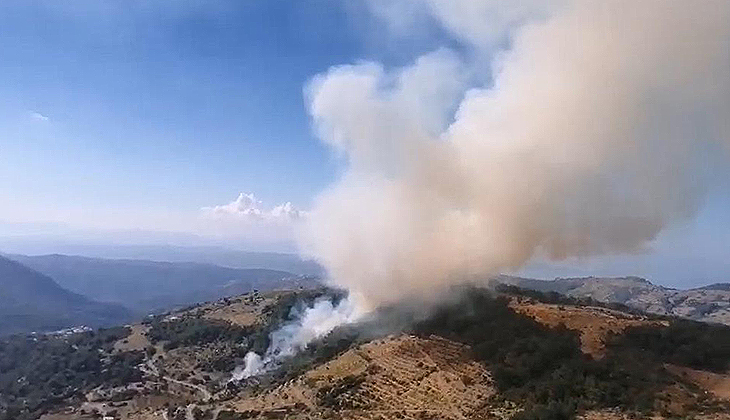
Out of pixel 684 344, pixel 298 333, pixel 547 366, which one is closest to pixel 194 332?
pixel 298 333

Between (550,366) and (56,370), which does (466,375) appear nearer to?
(550,366)

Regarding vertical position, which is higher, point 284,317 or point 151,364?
point 284,317

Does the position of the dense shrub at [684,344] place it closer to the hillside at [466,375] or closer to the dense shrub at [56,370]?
the hillside at [466,375]

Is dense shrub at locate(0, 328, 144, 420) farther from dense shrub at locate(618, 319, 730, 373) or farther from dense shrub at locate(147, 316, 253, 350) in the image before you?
dense shrub at locate(618, 319, 730, 373)

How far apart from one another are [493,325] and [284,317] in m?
60.2

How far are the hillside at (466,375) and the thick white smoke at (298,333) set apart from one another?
4.05 meters

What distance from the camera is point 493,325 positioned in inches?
3031

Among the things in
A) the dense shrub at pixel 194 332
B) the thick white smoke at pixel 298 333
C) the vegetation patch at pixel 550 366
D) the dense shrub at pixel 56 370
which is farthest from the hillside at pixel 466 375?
the dense shrub at pixel 194 332

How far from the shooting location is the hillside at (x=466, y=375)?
5694 cm

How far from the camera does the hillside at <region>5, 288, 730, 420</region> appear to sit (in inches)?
2242

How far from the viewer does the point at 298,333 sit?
11494 cm

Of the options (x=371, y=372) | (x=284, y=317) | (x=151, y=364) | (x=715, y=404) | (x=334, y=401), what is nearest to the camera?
(x=715, y=404)

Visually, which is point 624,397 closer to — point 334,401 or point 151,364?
point 334,401

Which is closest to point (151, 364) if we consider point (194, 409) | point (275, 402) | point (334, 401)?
point (194, 409)
